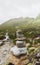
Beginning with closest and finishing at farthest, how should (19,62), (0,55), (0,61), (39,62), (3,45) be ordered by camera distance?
(39,62), (19,62), (0,61), (0,55), (3,45)

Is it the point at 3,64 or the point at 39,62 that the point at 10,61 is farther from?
the point at 39,62

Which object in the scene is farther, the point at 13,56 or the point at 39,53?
the point at 13,56

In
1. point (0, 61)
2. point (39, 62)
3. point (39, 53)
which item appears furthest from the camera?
point (0, 61)

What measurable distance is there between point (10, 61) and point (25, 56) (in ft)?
7.69

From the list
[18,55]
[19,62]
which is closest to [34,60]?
[19,62]

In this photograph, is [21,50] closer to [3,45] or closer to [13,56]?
[13,56]

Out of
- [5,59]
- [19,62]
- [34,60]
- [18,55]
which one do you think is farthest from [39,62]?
[5,59]

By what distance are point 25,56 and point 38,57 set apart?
437cm

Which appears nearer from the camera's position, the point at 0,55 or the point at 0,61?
the point at 0,61

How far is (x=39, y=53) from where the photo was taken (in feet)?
68.4

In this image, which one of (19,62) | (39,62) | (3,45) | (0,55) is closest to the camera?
(39,62)

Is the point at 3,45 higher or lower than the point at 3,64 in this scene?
higher

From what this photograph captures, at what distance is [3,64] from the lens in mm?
23500

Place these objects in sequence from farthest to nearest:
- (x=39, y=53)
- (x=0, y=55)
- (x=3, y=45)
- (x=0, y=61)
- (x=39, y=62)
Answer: (x=3, y=45)
(x=0, y=55)
(x=0, y=61)
(x=39, y=53)
(x=39, y=62)
